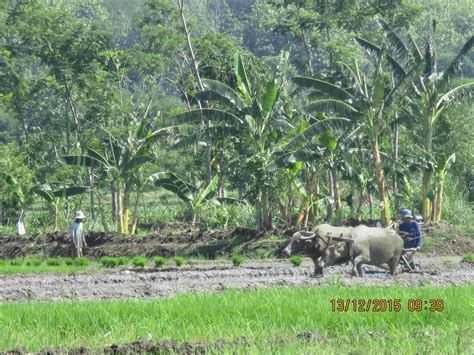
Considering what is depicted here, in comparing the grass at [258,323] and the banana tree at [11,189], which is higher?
the banana tree at [11,189]

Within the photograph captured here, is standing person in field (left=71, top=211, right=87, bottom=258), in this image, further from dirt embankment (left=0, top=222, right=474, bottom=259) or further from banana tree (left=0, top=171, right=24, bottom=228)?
banana tree (left=0, top=171, right=24, bottom=228)

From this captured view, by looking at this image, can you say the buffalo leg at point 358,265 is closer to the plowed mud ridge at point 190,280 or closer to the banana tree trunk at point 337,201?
the plowed mud ridge at point 190,280

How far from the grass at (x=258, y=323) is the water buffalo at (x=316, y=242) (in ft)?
11.8

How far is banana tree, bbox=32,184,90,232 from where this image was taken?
89.9 feet

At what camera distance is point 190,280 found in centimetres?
1742

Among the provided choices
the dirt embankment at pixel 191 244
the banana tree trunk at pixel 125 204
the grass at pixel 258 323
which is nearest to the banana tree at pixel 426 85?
the dirt embankment at pixel 191 244

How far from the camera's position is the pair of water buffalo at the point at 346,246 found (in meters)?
16.1

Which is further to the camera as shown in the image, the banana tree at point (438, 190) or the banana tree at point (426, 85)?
the banana tree at point (438, 190)

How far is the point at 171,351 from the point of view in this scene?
8805 mm

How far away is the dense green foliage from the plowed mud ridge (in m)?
5.47

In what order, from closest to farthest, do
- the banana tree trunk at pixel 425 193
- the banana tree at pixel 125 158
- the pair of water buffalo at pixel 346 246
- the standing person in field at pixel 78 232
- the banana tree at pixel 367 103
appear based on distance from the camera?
the pair of water buffalo at pixel 346 246
the banana tree at pixel 367 103
the standing person in field at pixel 78 232
the banana tree at pixel 125 158
the banana tree trunk at pixel 425 193

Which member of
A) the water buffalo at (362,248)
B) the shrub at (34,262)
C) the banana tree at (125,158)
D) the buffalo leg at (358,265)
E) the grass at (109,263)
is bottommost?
the shrub at (34,262)

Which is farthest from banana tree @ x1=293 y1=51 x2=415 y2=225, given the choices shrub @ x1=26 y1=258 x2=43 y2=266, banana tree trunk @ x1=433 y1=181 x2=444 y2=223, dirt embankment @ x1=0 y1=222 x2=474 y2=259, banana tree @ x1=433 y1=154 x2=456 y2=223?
shrub @ x1=26 y1=258 x2=43 y2=266

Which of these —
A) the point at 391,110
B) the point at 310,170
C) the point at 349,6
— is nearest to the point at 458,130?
the point at 349,6
